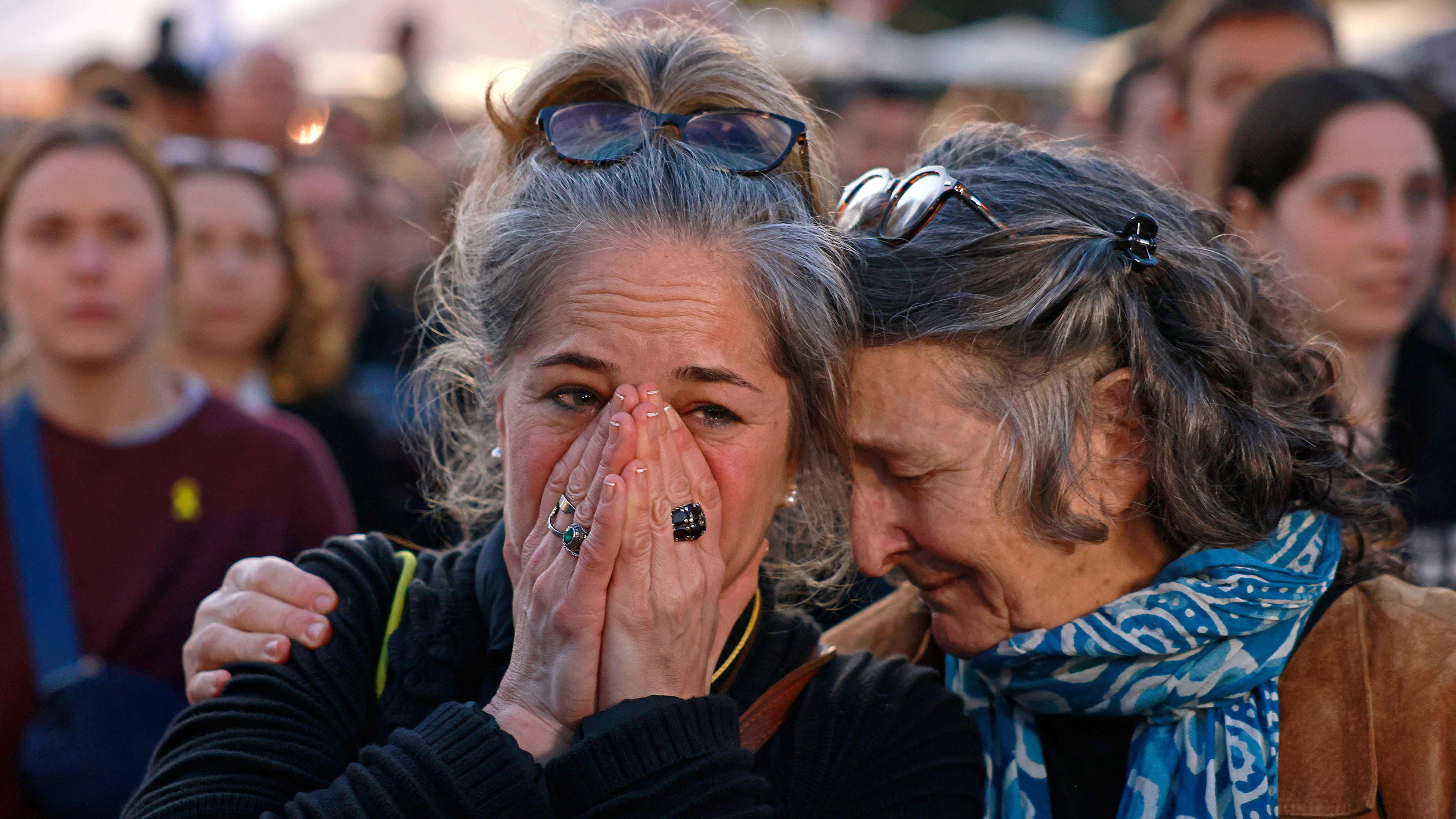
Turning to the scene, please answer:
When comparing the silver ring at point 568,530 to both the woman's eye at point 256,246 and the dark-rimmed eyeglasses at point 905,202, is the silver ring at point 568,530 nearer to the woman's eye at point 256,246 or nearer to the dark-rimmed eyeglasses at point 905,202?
the dark-rimmed eyeglasses at point 905,202

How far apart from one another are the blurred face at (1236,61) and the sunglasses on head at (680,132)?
315 cm

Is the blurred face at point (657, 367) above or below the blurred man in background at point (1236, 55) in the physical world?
below

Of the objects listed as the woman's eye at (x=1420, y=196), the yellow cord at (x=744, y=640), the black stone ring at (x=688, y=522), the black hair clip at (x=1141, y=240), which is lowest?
the yellow cord at (x=744, y=640)

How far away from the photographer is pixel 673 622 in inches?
87.9

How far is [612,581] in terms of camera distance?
2.25m

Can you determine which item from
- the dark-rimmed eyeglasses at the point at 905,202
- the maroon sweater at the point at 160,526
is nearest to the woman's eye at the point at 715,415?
the dark-rimmed eyeglasses at the point at 905,202

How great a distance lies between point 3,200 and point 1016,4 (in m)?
19.5

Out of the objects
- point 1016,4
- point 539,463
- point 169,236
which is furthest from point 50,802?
point 1016,4

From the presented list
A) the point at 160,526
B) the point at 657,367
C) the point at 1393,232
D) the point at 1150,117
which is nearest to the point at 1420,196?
the point at 1393,232

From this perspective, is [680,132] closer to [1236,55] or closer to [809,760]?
[809,760]

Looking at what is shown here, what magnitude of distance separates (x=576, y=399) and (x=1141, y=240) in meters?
1.12

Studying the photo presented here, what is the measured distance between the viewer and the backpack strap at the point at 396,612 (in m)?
2.38

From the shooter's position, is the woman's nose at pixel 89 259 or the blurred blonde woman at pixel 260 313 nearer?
the woman's nose at pixel 89 259

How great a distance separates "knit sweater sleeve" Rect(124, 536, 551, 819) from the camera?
2.01m
